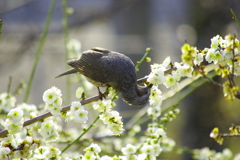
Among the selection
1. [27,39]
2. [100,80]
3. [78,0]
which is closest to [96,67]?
→ [100,80]

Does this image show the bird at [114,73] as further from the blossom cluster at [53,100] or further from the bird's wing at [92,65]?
the blossom cluster at [53,100]

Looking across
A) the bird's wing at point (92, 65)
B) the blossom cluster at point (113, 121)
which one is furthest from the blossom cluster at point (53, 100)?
the bird's wing at point (92, 65)

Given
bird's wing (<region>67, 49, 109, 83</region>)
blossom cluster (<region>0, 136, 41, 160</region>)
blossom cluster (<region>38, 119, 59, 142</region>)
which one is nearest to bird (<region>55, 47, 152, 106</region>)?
bird's wing (<region>67, 49, 109, 83</region>)

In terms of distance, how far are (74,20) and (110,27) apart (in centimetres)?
190

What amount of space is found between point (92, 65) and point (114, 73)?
0.57ft

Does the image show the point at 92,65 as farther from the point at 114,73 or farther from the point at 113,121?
the point at 113,121

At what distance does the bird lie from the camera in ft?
5.40

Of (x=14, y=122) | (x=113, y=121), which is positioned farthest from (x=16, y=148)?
(x=113, y=121)

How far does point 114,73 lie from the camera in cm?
178

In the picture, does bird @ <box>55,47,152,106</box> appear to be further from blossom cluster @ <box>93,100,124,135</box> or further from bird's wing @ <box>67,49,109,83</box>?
blossom cluster @ <box>93,100,124,135</box>

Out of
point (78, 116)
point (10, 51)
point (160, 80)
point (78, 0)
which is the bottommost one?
point (78, 116)

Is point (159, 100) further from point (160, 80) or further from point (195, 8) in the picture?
point (195, 8)

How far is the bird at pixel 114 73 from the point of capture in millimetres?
1645

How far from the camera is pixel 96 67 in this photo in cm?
188
